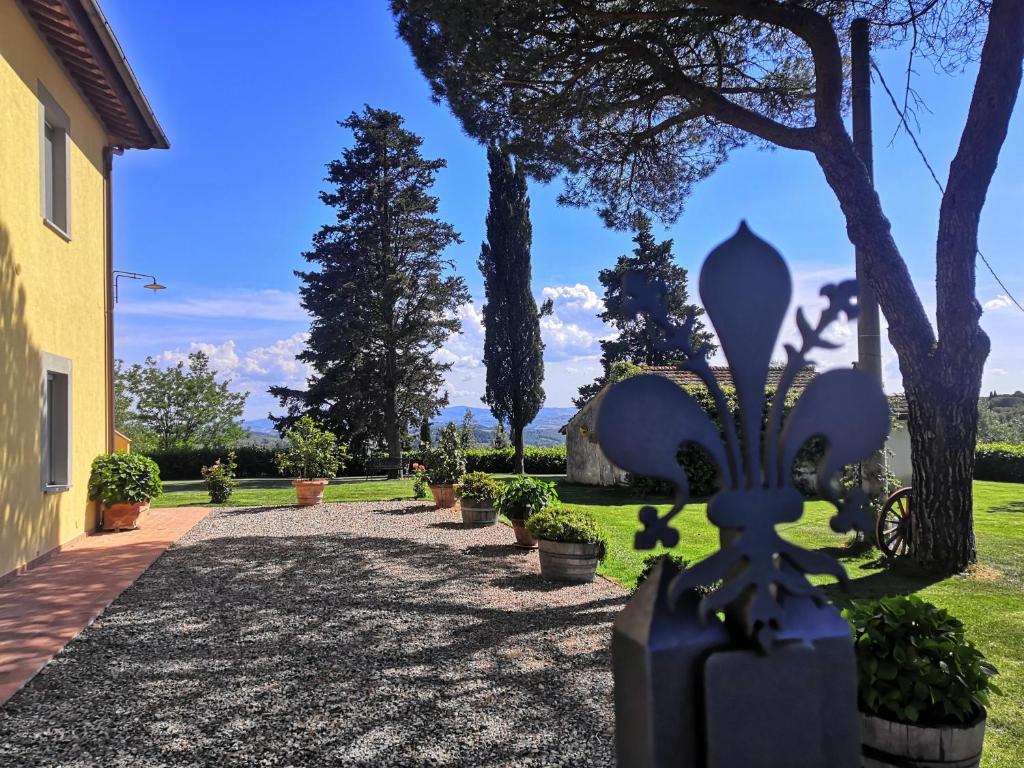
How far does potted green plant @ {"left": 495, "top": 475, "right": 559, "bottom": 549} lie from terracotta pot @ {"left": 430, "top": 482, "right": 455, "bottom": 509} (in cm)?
451

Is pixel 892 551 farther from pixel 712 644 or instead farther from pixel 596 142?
pixel 712 644

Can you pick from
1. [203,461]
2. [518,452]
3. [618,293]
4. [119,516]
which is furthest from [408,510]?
[618,293]

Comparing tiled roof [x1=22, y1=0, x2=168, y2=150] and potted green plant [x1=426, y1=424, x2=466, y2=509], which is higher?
tiled roof [x1=22, y1=0, x2=168, y2=150]

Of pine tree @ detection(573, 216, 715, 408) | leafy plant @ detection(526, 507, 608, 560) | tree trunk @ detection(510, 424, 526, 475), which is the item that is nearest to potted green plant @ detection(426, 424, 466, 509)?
leafy plant @ detection(526, 507, 608, 560)

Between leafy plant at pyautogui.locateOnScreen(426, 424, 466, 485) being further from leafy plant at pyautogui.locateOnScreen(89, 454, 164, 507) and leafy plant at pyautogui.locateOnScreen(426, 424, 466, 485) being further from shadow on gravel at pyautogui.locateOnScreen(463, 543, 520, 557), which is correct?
leafy plant at pyautogui.locateOnScreen(89, 454, 164, 507)

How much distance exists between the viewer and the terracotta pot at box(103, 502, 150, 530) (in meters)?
9.48

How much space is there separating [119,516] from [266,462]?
1812cm

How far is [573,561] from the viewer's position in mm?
6488

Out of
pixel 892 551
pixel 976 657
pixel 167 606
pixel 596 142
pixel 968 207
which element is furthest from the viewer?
pixel 596 142

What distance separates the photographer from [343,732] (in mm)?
3307

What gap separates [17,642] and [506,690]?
3.53m

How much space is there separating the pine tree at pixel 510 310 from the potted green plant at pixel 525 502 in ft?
59.9

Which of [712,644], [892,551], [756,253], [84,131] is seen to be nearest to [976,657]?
[712,644]

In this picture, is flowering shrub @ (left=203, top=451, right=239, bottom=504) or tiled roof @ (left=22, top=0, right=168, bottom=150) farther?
flowering shrub @ (left=203, top=451, right=239, bottom=504)
